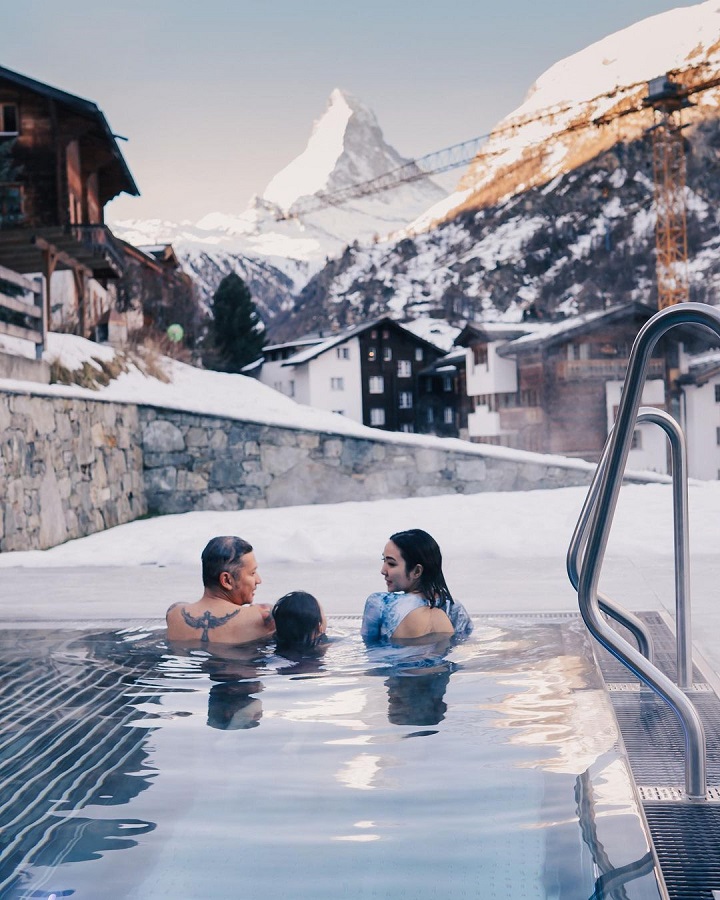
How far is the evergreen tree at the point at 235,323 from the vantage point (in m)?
40.9

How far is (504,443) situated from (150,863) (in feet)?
131

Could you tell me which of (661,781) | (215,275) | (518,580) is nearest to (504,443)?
(518,580)

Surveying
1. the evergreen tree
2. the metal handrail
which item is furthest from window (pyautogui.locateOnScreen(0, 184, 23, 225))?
the metal handrail

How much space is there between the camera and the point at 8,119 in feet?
74.4

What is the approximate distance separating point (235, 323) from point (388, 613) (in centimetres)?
3852

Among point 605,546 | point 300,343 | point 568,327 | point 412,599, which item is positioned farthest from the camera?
point 300,343

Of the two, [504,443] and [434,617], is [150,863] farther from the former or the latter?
[504,443]

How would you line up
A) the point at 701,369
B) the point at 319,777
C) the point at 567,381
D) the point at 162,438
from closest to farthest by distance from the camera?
1. the point at 319,777
2. the point at 162,438
3. the point at 701,369
4. the point at 567,381

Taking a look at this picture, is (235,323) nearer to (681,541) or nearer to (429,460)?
(429,460)

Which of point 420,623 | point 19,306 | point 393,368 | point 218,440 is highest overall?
point 393,368

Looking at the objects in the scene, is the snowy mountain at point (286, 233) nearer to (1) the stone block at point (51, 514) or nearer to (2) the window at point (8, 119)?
(2) the window at point (8, 119)

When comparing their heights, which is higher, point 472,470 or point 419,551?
point 472,470

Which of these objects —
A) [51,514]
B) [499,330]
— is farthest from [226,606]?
[499,330]

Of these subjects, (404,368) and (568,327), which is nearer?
(568,327)
